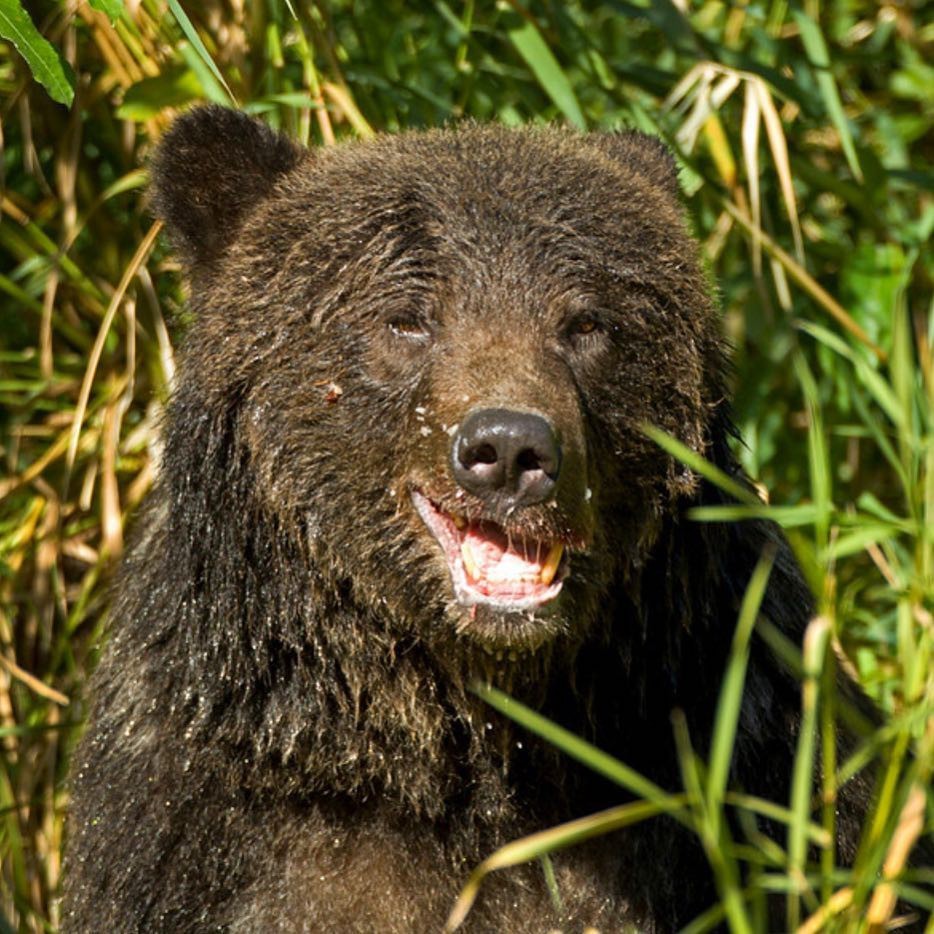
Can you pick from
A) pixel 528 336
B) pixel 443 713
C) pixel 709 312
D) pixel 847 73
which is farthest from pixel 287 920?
pixel 847 73

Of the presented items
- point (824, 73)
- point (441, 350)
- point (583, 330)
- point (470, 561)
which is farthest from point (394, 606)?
point (824, 73)

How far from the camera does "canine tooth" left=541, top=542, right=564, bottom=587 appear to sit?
367cm

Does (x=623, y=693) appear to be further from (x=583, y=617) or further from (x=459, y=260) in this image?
(x=459, y=260)

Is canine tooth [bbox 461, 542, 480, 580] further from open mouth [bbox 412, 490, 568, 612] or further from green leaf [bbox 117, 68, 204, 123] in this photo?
green leaf [bbox 117, 68, 204, 123]

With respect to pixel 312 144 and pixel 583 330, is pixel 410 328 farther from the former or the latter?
pixel 312 144

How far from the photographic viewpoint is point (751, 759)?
4.03 metres

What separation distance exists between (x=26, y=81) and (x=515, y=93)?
145cm

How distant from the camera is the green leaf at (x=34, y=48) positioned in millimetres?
3693

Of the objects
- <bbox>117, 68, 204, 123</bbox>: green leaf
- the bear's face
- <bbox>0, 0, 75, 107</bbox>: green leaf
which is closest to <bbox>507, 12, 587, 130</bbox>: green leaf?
<bbox>117, 68, 204, 123</bbox>: green leaf

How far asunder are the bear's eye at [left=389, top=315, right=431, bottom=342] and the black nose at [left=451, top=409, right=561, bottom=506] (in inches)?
15.4

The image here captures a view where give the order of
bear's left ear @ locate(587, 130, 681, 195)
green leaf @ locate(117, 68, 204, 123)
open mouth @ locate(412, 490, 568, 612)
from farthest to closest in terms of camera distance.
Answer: green leaf @ locate(117, 68, 204, 123) → bear's left ear @ locate(587, 130, 681, 195) → open mouth @ locate(412, 490, 568, 612)

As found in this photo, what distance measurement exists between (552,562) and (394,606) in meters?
0.37

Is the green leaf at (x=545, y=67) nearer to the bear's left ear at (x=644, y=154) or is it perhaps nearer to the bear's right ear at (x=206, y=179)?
the bear's left ear at (x=644, y=154)

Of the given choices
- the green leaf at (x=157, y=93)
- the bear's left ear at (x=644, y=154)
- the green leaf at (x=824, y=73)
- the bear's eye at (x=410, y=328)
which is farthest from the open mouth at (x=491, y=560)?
the green leaf at (x=824, y=73)
